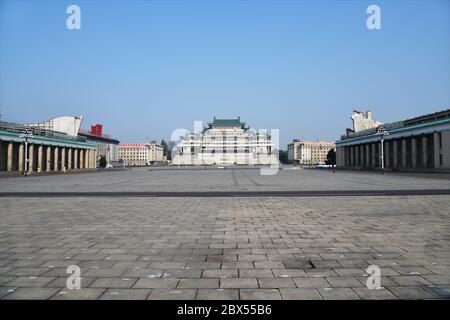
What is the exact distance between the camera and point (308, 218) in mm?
10305

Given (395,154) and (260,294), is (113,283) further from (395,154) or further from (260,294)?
(395,154)

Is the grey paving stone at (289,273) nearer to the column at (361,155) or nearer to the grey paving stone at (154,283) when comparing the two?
the grey paving stone at (154,283)

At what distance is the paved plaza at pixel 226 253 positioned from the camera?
456cm

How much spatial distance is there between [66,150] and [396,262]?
80.5 m

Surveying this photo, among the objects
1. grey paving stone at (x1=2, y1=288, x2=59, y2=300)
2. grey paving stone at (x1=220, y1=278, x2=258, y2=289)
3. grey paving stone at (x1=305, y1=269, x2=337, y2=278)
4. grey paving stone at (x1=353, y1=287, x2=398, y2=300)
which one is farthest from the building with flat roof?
grey paving stone at (x1=353, y1=287, x2=398, y2=300)

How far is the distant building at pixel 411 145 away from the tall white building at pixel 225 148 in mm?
45192

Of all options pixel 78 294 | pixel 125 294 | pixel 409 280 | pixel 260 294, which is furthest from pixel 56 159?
pixel 409 280

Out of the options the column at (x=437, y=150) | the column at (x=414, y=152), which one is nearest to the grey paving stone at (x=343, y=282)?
the column at (x=437, y=150)

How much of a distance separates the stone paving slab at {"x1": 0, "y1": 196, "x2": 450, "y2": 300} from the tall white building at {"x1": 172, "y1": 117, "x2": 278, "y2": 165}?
119 m

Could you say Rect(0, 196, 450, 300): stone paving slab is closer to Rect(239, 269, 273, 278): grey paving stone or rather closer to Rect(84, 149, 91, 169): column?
Rect(239, 269, 273, 278): grey paving stone

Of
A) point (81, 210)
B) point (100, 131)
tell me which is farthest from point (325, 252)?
point (100, 131)

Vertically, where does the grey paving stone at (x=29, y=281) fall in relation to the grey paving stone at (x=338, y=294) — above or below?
below

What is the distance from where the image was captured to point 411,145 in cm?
6650
